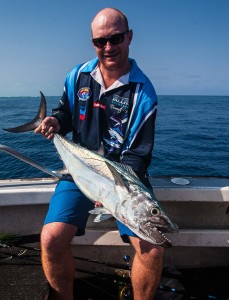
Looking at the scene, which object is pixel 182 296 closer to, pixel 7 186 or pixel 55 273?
pixel 55 273

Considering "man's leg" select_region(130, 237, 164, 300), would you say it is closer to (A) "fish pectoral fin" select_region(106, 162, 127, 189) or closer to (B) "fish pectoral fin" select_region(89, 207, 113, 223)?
(B) "fish pectoral fin" select_region(89, 207, 113, 223)

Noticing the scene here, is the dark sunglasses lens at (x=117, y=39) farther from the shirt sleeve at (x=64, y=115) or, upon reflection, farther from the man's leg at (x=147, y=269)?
the man's leg at (x=147, y=269)

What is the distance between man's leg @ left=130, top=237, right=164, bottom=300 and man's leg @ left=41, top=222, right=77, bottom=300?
0.64 meters

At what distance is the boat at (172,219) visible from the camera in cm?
326

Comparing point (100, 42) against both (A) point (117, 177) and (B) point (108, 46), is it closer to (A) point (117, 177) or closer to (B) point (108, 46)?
(B) point (108, 46)

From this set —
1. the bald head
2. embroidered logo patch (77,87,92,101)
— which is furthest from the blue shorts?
the bald head

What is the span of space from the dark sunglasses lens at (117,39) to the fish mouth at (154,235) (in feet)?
6.24

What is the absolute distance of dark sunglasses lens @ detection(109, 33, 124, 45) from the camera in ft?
9.56

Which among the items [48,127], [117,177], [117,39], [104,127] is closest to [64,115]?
[48,127]

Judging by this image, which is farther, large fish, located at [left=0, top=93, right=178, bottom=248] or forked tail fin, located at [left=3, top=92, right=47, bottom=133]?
forked tail fin, located at [left=3, top=92, right=47, bottom=133]

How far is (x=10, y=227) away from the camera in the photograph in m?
3.48

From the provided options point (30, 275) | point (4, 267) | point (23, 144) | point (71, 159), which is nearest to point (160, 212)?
point (71, 159)

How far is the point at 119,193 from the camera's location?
2281mm

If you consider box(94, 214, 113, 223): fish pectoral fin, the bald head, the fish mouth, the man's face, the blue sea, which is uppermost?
the bald head
